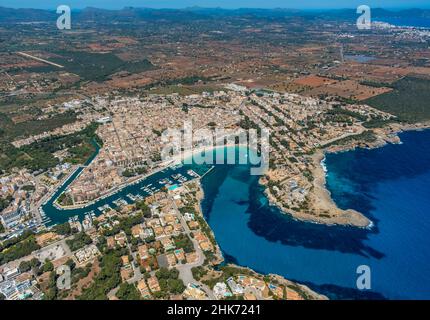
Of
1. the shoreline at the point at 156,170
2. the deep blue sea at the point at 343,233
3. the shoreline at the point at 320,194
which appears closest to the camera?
the deep blue sea at the point at 343,233

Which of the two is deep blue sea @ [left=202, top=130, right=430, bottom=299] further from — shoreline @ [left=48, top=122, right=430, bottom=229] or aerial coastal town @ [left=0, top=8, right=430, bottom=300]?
aerial coastal town @ [left=0, top=8, right=430, bottom=300]

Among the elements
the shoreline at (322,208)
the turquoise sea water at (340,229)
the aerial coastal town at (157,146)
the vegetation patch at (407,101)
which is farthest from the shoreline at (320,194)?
the vegetation patch at (407,101)

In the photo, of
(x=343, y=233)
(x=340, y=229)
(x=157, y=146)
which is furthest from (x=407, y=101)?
(x=157, y=146)

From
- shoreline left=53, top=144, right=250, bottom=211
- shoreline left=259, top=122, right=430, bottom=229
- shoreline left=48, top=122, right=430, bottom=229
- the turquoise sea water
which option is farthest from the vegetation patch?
shoreline left=53, top=144, right=250, bottom=211

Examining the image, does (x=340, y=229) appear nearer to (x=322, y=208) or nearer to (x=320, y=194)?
(x=322, y=208)

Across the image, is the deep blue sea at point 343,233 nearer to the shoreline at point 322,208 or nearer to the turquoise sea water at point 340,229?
the turquoise sea water at point 340,229
